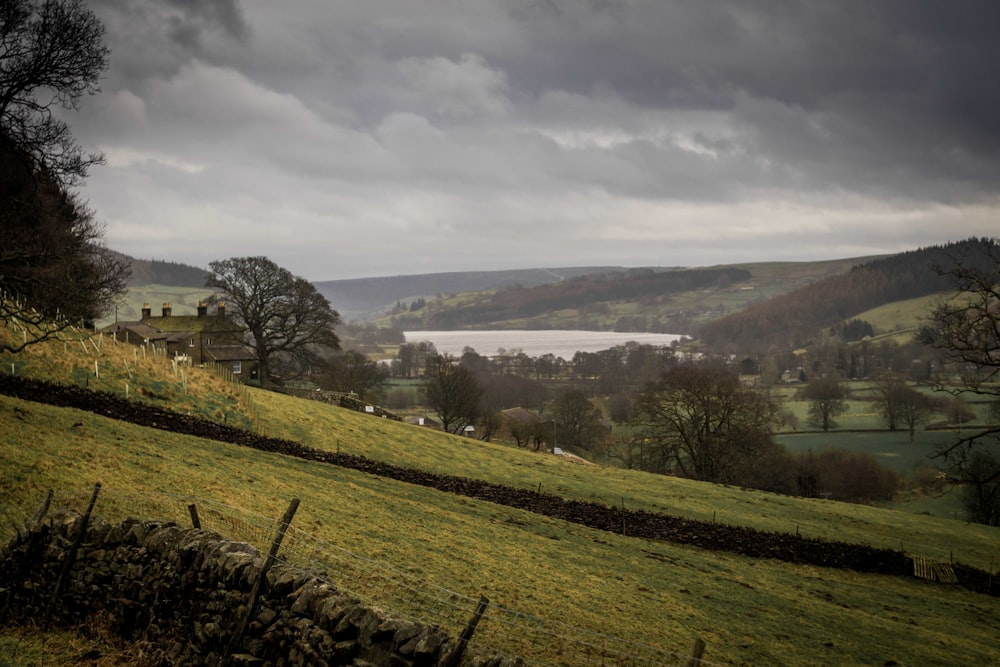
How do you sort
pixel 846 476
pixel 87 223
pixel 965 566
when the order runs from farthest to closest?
pixel 846 476
pixel 87 223
pixel 965 566

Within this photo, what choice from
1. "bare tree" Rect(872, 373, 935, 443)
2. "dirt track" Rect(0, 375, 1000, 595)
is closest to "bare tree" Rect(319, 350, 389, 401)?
"dirt track" Rect(0, 375, 1000, 595)

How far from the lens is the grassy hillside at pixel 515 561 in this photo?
1552 centimetres

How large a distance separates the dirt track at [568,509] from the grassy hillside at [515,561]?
1.36 m

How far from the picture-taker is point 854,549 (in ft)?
104

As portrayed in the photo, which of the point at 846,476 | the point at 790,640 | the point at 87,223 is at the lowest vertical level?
the point at 846,476

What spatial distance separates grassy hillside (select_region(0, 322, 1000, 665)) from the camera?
1552 centimetres

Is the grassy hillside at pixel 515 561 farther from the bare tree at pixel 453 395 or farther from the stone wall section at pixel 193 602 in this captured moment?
the bare tree at pixel 453 395

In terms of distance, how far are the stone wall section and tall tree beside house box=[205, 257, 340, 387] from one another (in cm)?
5510

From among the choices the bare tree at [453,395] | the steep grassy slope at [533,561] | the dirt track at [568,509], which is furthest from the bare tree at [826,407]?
the steep grassy slope at [533,561]

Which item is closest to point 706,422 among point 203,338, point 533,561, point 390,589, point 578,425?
point 578,425

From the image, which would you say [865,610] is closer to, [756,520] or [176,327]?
[756,520]

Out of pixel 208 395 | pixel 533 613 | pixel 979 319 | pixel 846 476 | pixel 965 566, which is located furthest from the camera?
pixel 846 476

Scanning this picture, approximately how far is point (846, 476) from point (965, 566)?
5031cm

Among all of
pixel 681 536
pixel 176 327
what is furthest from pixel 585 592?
pixel 176 327
